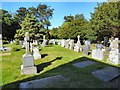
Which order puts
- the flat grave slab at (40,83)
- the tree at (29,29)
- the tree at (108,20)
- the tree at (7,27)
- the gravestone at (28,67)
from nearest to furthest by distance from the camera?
1. the flat grave slab at (40,83)
2. the gravestone at (28,67)
3. the tree at (108,20)
4. the tree at (29,29)
5. the tree at (7,27)

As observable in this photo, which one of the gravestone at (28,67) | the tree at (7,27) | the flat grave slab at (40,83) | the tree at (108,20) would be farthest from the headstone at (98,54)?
the tree at (7,27)

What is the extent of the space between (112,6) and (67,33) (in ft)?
41.4

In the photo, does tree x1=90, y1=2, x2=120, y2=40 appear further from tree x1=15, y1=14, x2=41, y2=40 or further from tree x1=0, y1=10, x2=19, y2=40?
tree x1=0, y1=10, x2=19, y2=40

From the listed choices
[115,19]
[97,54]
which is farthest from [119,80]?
[115,19]

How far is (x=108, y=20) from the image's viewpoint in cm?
2205

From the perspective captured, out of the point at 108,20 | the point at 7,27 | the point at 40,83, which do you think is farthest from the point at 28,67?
the point at 7,27

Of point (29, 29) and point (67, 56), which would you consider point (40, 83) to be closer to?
point (67, 56)

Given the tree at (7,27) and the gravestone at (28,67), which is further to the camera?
the tree at (7,27)

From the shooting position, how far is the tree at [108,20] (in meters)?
21.4

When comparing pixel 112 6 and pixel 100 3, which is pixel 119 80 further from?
pixel 100 3

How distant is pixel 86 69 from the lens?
361 inches

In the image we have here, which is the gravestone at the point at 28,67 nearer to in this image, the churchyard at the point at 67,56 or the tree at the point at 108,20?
the churchyard at the point at 67,56

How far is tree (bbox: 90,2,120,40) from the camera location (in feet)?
70.0

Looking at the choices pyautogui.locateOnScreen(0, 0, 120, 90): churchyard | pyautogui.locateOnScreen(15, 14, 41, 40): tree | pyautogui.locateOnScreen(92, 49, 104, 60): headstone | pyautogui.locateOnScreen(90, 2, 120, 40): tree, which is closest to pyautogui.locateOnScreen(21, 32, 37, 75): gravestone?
pyautogui.locateOnScreen(0, 0, 120, 90): churchyard
